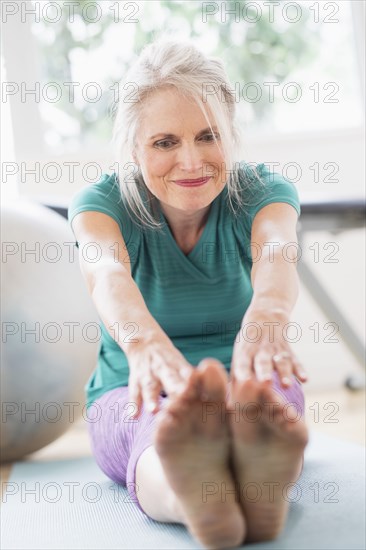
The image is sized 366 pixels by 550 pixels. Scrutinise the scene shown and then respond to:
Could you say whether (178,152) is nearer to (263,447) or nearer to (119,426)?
(119,426)

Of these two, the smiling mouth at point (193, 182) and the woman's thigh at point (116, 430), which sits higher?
the smiling mouth at point (193, 182)

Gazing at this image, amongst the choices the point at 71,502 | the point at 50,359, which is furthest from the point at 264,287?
the point at 50,359

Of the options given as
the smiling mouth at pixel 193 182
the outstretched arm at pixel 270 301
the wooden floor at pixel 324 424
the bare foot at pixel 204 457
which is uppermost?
the smiling mouth at pixel 193 182

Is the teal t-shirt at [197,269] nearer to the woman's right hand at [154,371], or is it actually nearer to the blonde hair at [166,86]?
the blonde hair at [166,86]

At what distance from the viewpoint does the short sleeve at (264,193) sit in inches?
60.3

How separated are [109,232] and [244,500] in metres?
0.62

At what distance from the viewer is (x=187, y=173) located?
56.0 inches

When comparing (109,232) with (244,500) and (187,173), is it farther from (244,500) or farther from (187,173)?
(244,500)

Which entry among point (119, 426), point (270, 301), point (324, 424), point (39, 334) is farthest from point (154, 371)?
point (324, 424)

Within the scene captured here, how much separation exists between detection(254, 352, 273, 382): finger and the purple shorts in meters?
0.25

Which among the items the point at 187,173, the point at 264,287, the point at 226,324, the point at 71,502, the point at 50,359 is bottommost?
the point at 71,502

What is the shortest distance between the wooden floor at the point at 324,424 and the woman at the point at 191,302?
0.57 metres

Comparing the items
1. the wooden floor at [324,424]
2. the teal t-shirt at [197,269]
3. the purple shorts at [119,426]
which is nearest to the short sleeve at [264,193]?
the teal t-shirt at [197,269]

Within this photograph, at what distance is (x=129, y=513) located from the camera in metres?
1.36
